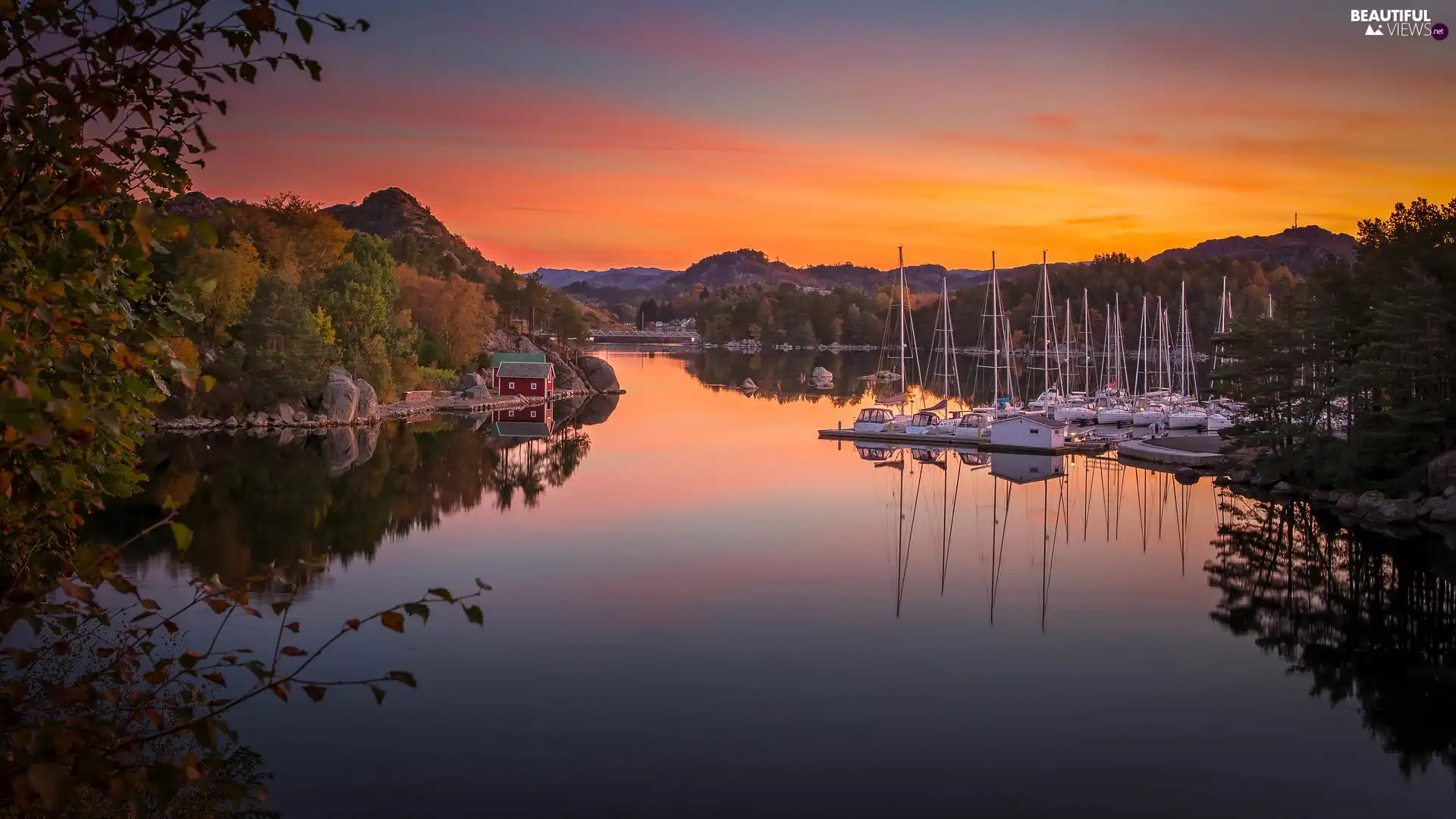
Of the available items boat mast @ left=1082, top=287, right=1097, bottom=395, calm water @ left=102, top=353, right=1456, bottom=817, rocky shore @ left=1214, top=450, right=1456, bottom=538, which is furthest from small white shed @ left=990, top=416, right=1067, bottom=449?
boat mast @ left=1082, top=287, right=1097, bottom=395

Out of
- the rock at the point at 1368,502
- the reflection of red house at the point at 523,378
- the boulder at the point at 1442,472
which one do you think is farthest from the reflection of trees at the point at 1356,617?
the reflection of red house at the point at 523,378

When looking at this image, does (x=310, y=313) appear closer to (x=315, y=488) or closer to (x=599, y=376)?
(x=315, y=488)

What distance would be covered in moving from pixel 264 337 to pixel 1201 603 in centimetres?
4701

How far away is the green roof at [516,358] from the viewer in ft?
272

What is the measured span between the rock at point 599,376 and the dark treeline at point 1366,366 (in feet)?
178

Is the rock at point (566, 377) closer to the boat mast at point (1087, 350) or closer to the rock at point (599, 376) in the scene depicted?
the rock at point (599, 376)

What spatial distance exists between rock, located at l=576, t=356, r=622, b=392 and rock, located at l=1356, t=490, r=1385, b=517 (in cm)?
6307

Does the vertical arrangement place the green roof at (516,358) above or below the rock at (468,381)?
above

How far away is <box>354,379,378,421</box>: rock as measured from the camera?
61125mm

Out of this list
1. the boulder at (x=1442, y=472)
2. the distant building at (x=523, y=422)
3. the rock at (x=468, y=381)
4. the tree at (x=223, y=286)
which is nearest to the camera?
the boulder at (x=1442, y=472)

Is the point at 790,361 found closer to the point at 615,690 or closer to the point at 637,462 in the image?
the point at 637,462

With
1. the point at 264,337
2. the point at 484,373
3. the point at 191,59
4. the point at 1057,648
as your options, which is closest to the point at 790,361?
the point at 484,373

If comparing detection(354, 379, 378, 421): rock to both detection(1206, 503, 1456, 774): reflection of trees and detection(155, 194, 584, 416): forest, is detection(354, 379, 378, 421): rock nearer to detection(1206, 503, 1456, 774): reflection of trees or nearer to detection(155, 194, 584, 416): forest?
detection(155, 194, 584, 416): forest

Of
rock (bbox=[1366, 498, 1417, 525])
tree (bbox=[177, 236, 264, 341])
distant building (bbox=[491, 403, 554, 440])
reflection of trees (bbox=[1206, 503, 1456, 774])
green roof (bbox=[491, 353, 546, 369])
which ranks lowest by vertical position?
reflection of trees (bbox=[1206, 503, 1456, 774])
